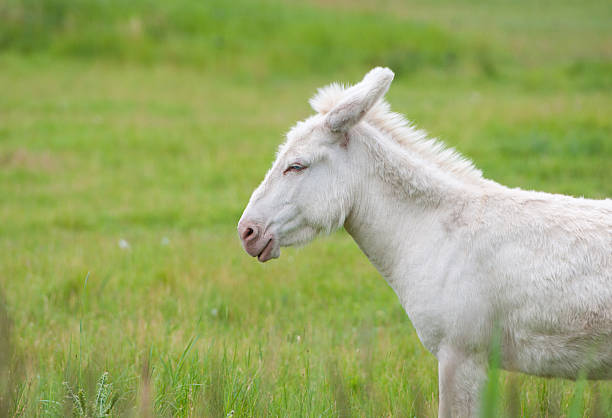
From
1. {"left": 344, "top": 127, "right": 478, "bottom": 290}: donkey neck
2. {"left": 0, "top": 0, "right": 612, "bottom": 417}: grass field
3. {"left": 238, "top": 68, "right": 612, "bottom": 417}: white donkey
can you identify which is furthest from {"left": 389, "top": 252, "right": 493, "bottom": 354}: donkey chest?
{"left": 0, "top": 0, "right": 612, "bottom": 417}: grass field

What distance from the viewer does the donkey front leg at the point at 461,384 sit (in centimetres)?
350

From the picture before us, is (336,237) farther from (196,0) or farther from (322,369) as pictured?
(196,0)

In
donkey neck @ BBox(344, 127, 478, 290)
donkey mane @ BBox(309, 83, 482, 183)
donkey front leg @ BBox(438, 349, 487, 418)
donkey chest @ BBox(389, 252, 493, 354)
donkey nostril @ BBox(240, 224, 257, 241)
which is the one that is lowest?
donkey front leg @ BBox(438, 349, 487, 418)

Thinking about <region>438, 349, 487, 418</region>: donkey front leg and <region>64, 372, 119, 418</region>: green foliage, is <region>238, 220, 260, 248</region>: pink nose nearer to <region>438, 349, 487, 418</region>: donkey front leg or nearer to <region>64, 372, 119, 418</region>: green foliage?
<region>64, 372, 119, 418</region>: green foliage

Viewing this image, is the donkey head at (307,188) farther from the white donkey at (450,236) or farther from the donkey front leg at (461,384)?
the donkey front leg at (461,384)

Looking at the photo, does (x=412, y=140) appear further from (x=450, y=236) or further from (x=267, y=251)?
(x=267, y=251)

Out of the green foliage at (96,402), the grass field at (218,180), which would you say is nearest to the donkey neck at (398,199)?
the grass field at (218,180)

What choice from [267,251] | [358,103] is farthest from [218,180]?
[358,103]

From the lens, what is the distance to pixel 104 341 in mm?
4961

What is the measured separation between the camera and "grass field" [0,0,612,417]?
13.5ft

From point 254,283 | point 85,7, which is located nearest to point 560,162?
point 254,283

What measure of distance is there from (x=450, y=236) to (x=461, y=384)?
0.80 metres

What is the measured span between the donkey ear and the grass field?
52.6 inches

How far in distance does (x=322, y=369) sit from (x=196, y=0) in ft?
74.7
